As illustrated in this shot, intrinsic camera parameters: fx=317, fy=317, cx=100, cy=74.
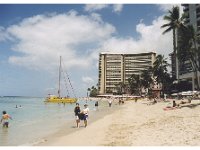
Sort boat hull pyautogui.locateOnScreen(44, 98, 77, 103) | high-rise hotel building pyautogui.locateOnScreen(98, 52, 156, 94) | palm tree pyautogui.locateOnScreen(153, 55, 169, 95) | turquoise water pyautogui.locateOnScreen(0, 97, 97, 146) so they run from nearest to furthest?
1. turquoise water pyautogui.locateOnScreen(0, 97, 97, 146)
2. palm tree pyautogui.locateOnScreen(153, 55, 169, 95)
3. boat hull pyautogui.locateOnScreen(44, 98, 77, 103)
4. high-rise hotel building pyautogui.locateOnScreen(98, 52, 156, 94)

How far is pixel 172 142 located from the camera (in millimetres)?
11367

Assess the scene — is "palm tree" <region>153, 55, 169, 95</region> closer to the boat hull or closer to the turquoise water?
the boat hull

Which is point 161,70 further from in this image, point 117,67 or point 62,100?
point 117,67

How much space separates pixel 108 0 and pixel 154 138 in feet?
23.0

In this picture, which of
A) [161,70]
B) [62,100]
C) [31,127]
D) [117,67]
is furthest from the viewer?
[117,67]

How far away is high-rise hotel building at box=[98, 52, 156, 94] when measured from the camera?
174 m

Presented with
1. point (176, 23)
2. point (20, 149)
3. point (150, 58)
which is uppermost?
point (150, 58)

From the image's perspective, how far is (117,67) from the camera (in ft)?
575

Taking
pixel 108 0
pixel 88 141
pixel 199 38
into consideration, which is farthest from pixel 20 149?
pixel 199 38

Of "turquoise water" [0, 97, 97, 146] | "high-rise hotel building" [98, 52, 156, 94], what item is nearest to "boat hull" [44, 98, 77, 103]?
"turquoise water" [0, 97, 97, 146]

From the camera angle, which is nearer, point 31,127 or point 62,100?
point 31,127

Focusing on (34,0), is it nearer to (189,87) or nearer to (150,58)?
(189,87)

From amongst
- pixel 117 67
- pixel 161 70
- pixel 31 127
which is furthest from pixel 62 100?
pixel 117 67

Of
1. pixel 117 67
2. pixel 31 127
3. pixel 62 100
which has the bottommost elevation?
pixel 31 127
